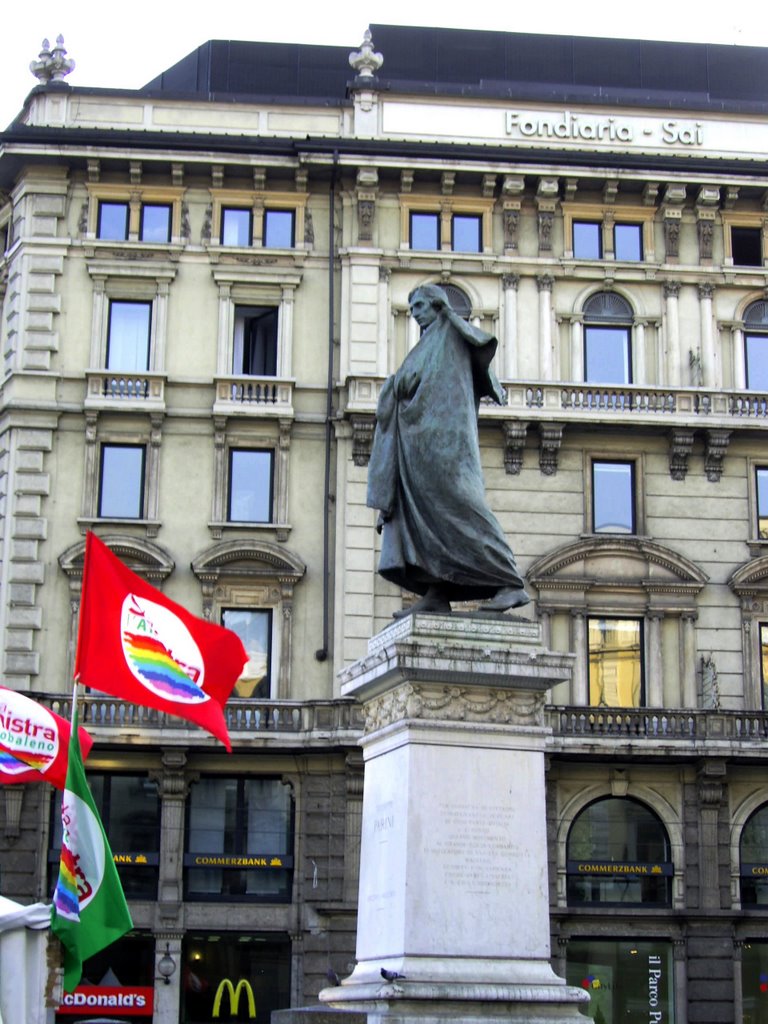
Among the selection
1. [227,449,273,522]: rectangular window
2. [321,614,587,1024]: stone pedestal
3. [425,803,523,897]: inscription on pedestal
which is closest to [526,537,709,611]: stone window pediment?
[227,449,273,522]: rectangular window

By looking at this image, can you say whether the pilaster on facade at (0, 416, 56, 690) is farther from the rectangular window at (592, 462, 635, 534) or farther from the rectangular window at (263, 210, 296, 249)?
the rectangular window at (592, 462, 635, 534)

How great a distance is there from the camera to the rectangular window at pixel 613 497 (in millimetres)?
39250

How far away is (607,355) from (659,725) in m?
8.21

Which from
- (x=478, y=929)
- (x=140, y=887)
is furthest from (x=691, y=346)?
(x=478, y=929)

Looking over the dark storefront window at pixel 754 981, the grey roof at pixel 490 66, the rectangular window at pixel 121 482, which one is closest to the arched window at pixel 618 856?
the dark storefront window at pixel 754 981

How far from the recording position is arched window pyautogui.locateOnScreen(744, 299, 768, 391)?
133 ft

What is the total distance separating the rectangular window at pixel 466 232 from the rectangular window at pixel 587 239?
212cm

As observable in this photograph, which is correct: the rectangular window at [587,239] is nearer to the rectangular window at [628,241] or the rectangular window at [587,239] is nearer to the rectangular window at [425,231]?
the rectangular window at [628,241]

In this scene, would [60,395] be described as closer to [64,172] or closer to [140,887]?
[64,172]

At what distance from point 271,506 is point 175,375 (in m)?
3.45

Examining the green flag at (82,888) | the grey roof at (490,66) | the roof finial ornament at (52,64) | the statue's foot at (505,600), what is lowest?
the green flag at (82,888)

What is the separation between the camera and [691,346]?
4012 cm

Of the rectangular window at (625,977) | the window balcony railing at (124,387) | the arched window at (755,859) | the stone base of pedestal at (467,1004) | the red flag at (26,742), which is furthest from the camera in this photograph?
the window balcony railing at (124,387)

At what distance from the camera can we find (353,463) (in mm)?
39000
